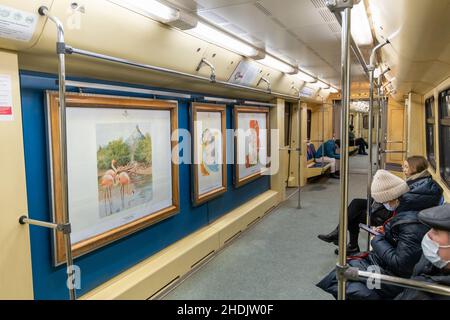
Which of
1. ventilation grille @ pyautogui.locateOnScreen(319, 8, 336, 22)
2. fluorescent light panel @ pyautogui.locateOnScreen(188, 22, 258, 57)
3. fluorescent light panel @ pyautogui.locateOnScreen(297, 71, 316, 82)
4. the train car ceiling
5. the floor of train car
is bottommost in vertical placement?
the floor of train car

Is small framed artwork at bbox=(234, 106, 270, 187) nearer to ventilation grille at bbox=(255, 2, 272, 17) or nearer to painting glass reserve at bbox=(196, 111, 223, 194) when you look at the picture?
painting glass reserve at bbox=(196, 111, 223, 194)

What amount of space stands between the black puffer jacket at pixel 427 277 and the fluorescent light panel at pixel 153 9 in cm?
204

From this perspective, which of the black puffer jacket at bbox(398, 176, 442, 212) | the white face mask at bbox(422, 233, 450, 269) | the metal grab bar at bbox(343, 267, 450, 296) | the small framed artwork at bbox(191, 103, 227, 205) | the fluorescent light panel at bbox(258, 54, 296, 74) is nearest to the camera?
the metal grab bar at bbox(343, 267, 450, 296)

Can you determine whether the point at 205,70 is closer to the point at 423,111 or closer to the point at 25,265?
the point at 25,265

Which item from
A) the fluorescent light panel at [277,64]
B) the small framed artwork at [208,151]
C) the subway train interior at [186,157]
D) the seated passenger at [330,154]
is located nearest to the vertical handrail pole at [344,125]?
the subway train interior at [186,157]

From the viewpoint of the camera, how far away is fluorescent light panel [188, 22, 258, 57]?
274 centimetres

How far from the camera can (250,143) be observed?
201 inches

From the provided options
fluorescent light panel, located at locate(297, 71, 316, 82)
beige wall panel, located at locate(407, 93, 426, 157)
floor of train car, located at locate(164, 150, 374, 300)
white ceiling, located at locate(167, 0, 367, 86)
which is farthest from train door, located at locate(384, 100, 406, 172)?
white ceiling, located at locate(167, 0, 367, 86)

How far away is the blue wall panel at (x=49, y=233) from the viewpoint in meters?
2.04

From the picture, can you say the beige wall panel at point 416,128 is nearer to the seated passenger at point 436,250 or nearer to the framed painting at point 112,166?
the framed painting at point 112,166

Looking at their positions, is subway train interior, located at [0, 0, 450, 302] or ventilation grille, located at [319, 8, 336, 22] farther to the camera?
ventilation grille, located at [319, 8, 336, 22]

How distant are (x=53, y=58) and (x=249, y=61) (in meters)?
2.36

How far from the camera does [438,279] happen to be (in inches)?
54.7

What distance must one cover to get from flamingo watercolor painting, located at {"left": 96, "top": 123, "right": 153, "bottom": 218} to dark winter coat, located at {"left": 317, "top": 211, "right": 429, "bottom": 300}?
1.64 m
